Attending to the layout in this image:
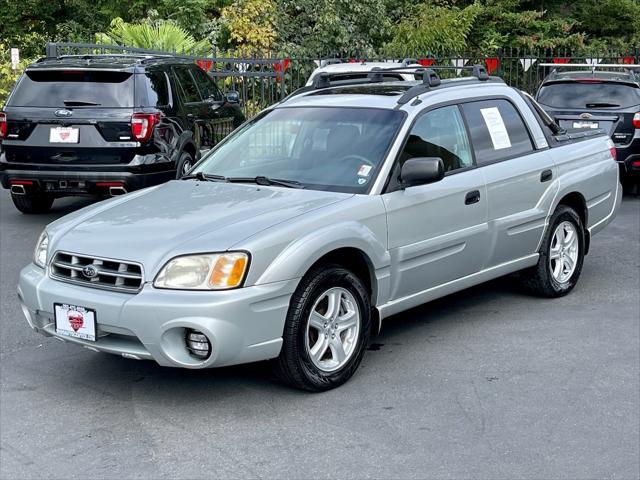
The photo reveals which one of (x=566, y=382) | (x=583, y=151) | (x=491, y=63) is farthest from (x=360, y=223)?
(x=491, y=63)

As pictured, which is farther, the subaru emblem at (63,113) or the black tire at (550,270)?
the subaru emblem at (63,113)

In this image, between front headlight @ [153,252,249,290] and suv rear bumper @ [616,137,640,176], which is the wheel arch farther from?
suv rear bumper @ [616,137,640,176]

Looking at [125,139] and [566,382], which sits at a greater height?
[125,139]

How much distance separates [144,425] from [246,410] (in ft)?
1.81

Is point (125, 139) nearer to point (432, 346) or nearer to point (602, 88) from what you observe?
point (432, 346)

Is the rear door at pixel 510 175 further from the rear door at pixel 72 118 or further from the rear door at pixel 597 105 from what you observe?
the rear door at pixel 597 105

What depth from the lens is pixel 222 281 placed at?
503cm

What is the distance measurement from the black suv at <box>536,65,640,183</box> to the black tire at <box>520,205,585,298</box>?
5.25 metres

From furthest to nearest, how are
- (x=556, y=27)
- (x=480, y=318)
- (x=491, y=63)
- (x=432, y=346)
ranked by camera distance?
(x=556, y=27)
(x=491, y=63)
(x=480, y=318)
(x=432, y=346)

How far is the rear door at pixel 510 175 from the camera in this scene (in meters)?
6.80

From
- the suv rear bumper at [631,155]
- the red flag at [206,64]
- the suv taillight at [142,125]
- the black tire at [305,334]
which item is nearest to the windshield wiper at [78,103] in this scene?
the suv taillight at [142,125]

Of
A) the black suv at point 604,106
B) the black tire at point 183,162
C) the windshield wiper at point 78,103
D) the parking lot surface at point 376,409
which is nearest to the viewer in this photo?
the parking lot surface at point 376,409

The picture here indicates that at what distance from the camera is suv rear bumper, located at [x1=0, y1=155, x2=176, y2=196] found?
33.0ft

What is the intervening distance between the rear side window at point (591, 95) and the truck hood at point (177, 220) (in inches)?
311
